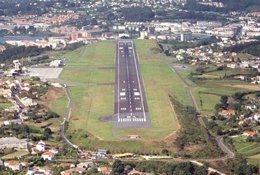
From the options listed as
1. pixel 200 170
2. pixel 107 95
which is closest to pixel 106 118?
pixel 107 95

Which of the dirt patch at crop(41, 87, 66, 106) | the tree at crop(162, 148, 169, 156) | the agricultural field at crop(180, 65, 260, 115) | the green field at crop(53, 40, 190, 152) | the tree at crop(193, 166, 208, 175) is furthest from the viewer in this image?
the dirt patch at crop(41, 87, 66, 106)

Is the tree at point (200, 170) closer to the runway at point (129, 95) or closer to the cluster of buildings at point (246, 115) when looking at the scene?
the cluster of buildings at point (246, 115)

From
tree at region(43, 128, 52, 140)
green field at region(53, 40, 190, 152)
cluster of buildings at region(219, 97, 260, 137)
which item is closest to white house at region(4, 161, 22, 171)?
green field at region(53, 40, 190, 152)

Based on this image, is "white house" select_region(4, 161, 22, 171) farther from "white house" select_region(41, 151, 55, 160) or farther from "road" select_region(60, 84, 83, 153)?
"road" select_region(60, 84, 83, 153)

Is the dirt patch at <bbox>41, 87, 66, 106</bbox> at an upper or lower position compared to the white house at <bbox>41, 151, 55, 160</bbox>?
lower

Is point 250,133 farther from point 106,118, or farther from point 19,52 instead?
point 19,52

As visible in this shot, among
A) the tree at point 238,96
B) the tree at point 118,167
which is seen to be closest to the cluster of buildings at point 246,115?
the tree at point 238,96
